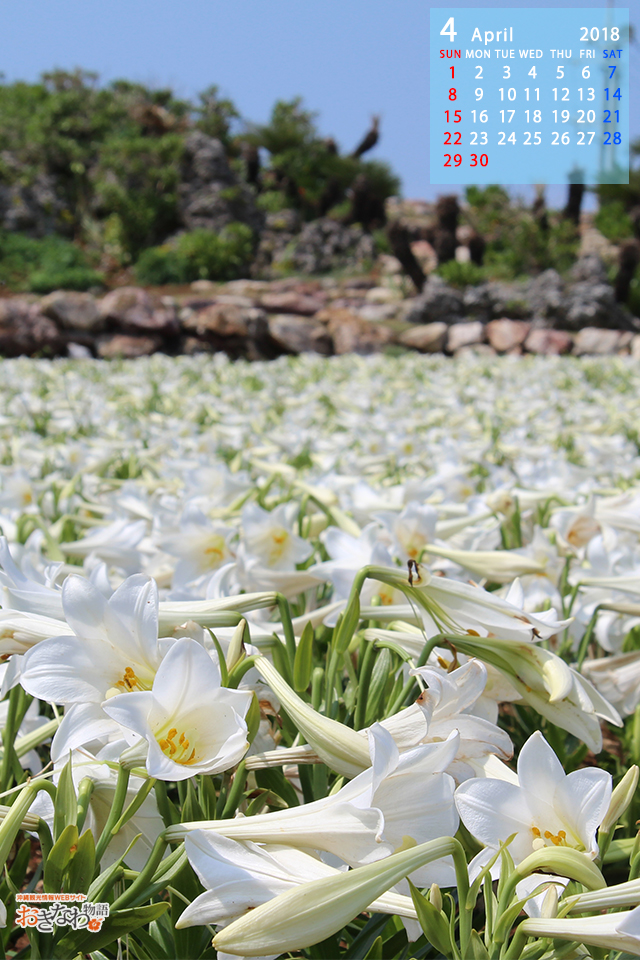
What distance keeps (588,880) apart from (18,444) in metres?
3.05

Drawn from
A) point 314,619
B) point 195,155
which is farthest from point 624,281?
point 314,619

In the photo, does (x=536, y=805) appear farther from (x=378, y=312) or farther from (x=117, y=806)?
(x=378, y=312)

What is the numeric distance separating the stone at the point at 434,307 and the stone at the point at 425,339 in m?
1.40

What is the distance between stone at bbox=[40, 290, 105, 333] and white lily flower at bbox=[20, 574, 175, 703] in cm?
1319

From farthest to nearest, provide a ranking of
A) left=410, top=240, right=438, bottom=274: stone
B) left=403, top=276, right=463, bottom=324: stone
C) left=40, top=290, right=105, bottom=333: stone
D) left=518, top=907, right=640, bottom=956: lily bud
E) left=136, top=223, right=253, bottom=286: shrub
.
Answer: left=410, top=240, right=438, bottom=274: stone, left=136, top=223, right=253, bottom=286: shrub, left=403, top=276, right=463, bottom=324: stone, left=40, top=290, right=105, bottom=333: stone, left=518, top=907, right=640, bottom=956: lily bud

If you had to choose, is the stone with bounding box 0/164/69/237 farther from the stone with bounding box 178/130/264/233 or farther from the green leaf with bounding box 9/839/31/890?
the green leaf with bounding box 9/839/31/890

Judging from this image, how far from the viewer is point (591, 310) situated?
16.2m

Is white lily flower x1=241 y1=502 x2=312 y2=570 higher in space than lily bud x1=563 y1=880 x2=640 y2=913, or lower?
higher

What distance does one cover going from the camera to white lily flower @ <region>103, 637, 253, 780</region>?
65cm

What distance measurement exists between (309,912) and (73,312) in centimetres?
1356

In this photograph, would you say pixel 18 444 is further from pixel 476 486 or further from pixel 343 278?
pixel 343 278

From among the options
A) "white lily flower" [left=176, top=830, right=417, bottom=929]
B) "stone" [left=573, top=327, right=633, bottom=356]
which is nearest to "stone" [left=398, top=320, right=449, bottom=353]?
"stone" [left=573, top=327, right=633, bottom=356]

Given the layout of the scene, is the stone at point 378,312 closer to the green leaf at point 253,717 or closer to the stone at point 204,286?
the stone at point 204,286

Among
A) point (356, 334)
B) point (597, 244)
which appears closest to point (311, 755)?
point (356, 334)
